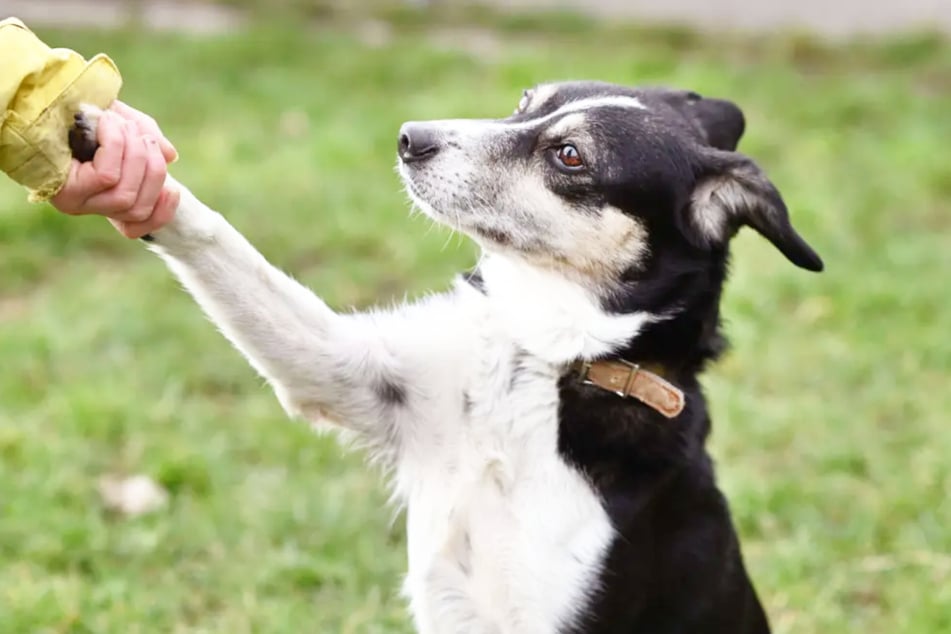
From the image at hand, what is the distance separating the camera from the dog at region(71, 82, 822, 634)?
2699mm

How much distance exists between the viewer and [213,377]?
4.56 meters

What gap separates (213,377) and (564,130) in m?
2.06

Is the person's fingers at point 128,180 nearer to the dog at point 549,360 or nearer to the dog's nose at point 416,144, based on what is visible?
the dog at point 549,360

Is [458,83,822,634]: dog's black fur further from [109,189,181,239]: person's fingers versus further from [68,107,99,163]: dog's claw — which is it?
[68,107,99,163]: dog's claw

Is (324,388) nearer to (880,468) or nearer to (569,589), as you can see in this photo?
(569,589)

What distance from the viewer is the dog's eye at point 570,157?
9.68 ft

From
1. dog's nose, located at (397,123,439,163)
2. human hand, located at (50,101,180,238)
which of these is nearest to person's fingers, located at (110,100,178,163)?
human hand, located at (50,101,180,238)

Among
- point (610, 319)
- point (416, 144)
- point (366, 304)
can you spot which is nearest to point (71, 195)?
point (416, 144)

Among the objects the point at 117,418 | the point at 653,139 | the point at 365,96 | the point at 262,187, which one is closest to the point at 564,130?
the point at 653,139

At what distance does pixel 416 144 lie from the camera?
9.62ft

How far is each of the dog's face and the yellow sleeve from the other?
33.5 inches

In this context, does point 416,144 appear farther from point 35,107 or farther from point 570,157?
point 35,107

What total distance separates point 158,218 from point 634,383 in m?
1.06

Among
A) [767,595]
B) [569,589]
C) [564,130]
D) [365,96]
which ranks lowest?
[365,96]
